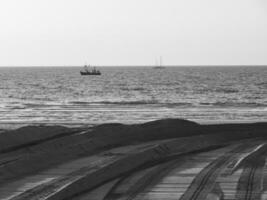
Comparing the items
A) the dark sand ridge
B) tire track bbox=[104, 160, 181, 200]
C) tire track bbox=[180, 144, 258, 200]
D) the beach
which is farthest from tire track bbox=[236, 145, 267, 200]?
the dark sand ridge

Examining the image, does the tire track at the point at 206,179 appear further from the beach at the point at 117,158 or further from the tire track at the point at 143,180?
the tire track at the point at 143,180

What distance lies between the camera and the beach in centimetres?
1230

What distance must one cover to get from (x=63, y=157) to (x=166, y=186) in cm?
357

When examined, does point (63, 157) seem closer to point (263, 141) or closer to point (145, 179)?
point (145, 179)

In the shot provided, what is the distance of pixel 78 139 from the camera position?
18.4m

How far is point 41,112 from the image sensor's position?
45.0 metres

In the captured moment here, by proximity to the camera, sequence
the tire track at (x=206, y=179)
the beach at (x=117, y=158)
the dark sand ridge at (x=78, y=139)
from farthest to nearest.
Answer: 1. the dark sand ridge at (x=78, y=139)
2. the beach at (x=117, y=158)
3. the tire track at (x=206, y=179)

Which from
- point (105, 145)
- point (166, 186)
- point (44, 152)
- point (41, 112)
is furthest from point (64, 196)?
point (41, 112)

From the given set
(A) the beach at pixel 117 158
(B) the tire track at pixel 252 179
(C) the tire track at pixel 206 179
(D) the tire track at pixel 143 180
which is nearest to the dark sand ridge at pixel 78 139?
(A) the beach at pixel 117 158

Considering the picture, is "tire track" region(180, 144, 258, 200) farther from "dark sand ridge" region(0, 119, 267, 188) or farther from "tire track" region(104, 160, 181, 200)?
"dark sand ridge" region(0, 119, 267, 188)

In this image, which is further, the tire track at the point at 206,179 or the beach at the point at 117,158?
the beach at the point at 117,158

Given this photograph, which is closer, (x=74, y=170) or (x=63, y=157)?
(x=74, y=170)

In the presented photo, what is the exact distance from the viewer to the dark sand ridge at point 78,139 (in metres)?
14.6

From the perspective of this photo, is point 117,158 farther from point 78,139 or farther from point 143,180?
point 78,139
